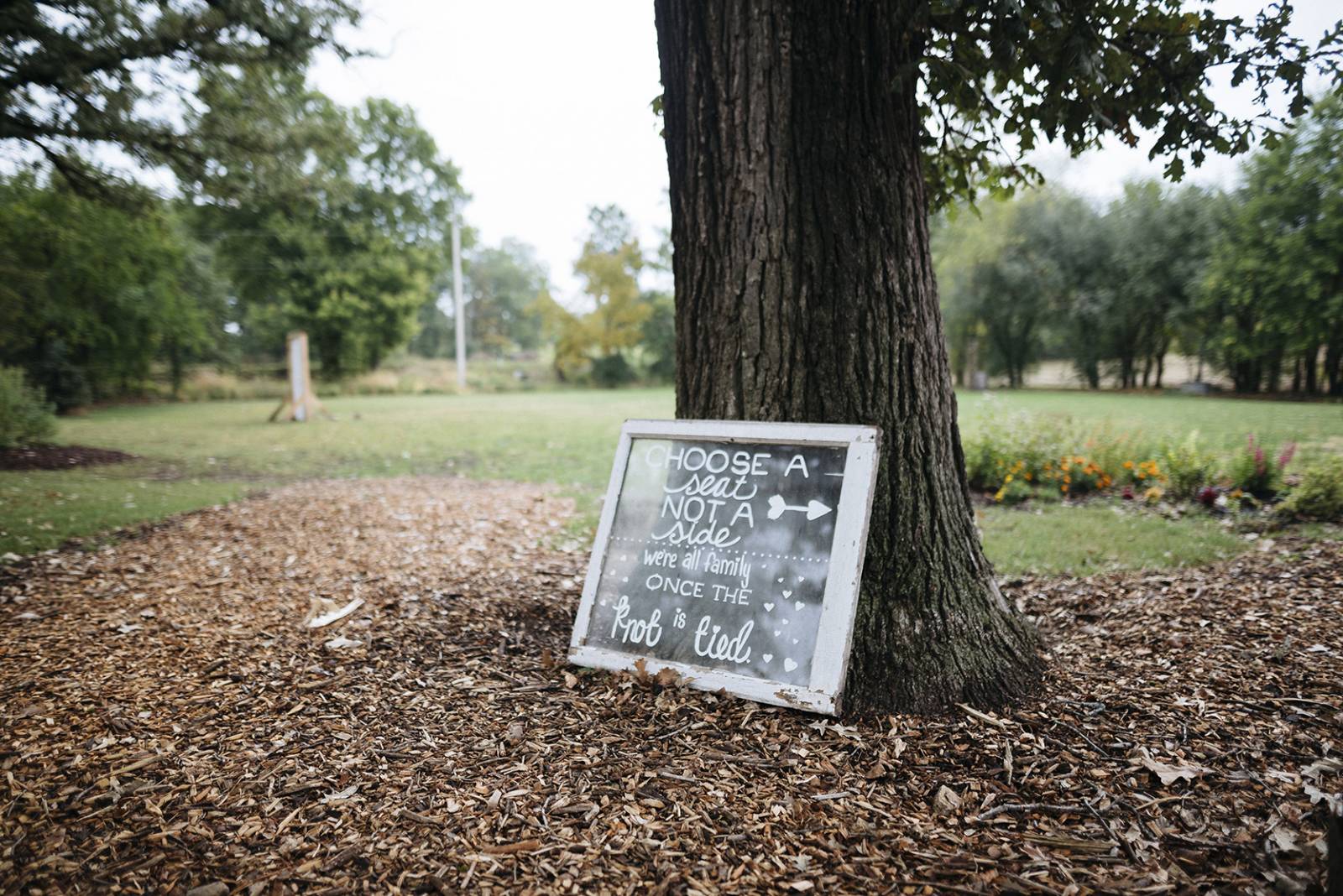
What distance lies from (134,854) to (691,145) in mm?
2703

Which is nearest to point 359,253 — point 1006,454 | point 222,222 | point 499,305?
point 222,222

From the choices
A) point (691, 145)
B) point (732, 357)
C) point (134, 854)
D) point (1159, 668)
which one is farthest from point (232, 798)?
point (1159, 668)

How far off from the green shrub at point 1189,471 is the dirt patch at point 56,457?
11554 mm

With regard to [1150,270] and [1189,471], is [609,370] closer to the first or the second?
[1150,270]

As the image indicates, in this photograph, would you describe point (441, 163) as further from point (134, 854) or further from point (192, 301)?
point (134, 854)

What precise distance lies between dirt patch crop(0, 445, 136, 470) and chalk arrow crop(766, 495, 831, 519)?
9163mm

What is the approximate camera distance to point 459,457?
9.60 metres

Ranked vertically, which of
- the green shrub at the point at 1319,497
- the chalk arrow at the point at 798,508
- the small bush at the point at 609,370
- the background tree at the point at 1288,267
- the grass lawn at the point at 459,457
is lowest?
the grass lawn at the point at 459,457

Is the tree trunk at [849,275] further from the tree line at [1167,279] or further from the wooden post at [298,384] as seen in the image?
the wooden post at [298,384]

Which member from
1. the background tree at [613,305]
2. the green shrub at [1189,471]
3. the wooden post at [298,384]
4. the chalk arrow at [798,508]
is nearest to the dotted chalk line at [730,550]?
the chalk arrow at [798,508]

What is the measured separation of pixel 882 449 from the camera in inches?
96.7

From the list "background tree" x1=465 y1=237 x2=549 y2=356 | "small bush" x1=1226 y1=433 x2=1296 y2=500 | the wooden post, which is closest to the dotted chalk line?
"small bush" x1=1226 y1=433 x2=1296 y2=500

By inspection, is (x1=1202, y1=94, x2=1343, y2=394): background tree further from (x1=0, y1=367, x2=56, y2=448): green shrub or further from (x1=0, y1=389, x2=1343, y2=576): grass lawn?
(x1=0, y1=367, x2=56, y2=448): green shrub

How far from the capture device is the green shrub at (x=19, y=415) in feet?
29.8
